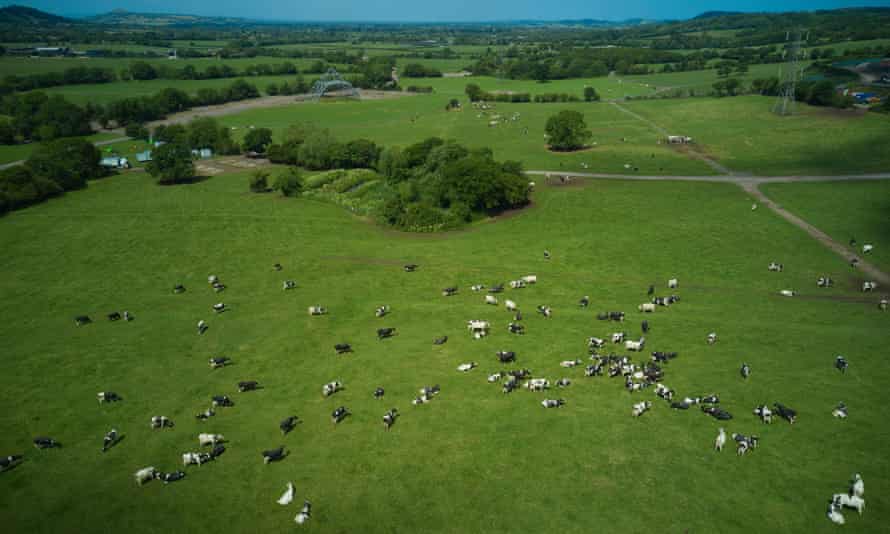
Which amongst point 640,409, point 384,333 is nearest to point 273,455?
point 384,333

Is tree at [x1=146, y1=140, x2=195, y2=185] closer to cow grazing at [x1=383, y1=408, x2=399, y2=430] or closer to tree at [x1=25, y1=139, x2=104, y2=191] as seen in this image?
tree at [x1=25, y1=139, x2=104, y2=191]

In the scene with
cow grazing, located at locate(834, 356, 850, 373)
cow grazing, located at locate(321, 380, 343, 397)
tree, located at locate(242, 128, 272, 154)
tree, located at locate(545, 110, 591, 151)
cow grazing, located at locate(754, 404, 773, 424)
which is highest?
tree, located at locate(545, 110, 591, 151)

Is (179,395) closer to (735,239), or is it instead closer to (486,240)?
(486,240)

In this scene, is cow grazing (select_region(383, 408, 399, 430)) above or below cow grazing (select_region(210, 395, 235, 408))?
above

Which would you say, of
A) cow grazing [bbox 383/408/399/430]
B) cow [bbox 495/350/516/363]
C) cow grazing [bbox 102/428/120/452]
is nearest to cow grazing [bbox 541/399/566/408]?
cow [bbox 495/350/516/363]

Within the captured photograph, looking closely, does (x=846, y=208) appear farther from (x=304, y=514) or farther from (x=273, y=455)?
(x=304, y=514)

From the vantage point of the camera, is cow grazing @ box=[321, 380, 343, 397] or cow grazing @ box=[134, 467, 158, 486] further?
cow grazing @ box=[321, 380, 343, 397]
